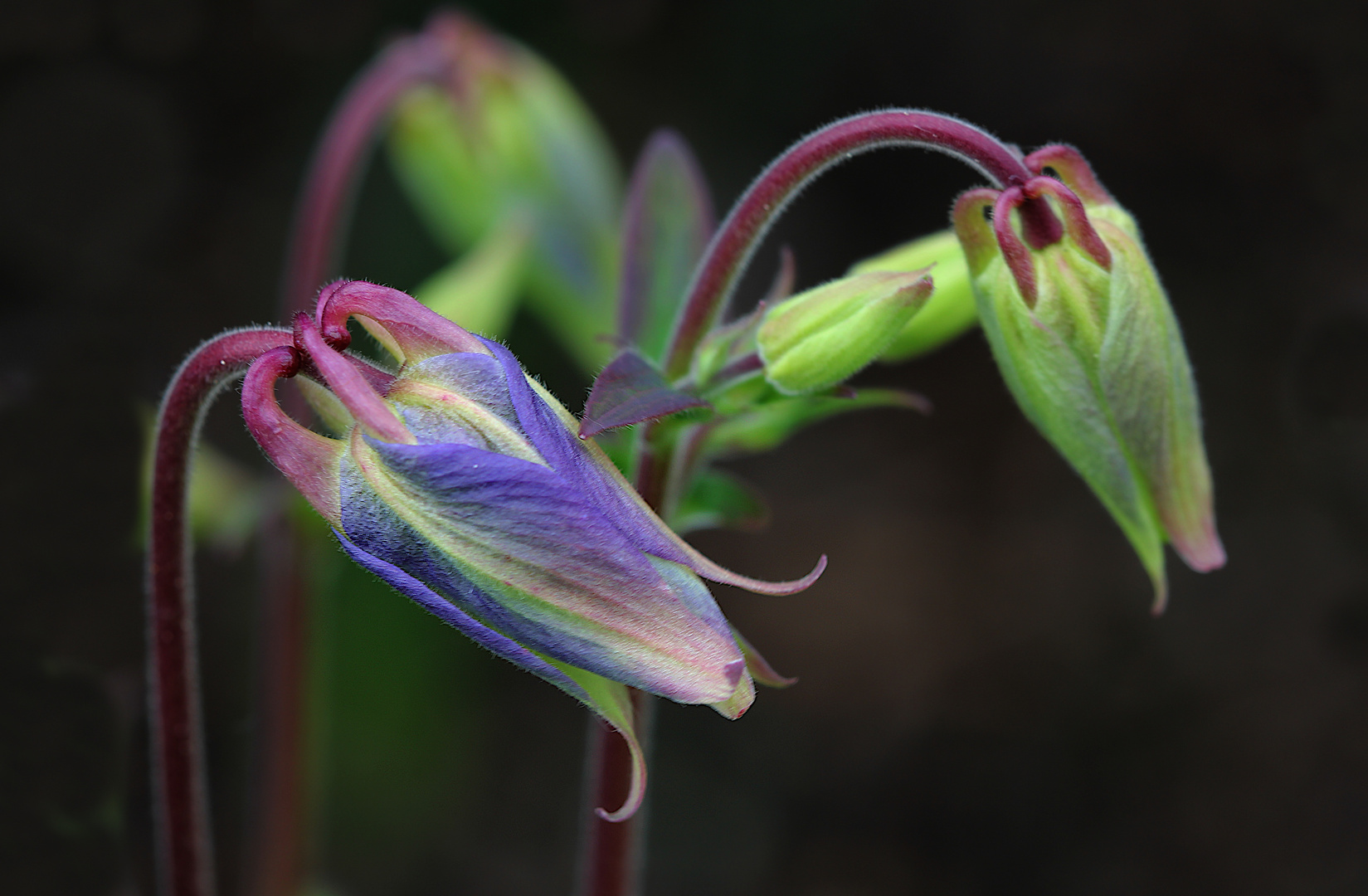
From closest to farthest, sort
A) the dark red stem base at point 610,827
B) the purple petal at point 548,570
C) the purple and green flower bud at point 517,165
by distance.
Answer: the purple petal at point 548,570
the dark red stem base at point 610,827
the purple and green flower bud at point 517,165

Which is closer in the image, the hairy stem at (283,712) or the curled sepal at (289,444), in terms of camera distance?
the curled sepal at (289,444)

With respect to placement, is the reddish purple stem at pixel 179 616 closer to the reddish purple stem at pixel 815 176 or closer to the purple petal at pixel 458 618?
the purple petal at pixel 458 618

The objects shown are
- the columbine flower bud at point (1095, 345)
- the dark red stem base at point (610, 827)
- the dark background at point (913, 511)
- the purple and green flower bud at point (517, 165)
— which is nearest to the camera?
the columbine flower bud at point (1095, 345)

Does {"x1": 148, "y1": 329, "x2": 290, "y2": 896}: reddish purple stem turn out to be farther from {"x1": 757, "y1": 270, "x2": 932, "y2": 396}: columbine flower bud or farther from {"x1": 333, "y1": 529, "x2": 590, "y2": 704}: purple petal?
{"x1": 757, "y1": 270, "x2": 932, "y2": 396}: columbine flower bud

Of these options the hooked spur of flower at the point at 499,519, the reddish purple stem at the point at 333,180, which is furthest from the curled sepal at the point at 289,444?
the reddish purple stem at the point at 333,180

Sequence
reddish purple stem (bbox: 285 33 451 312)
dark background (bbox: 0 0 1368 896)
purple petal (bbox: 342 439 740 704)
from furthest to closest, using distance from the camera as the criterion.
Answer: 1. dark background (bbox: 0 0 1368 896)
2. reddish purple stem (bbox: 285 33 451 312)
3. purple petal (bbox: 342 439 740 704)

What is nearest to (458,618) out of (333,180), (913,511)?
(333,180)

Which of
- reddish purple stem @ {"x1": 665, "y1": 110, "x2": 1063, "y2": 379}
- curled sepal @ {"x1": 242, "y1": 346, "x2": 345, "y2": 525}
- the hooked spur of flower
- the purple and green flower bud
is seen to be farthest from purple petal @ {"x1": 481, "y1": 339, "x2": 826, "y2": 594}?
the purple and green flower bud
